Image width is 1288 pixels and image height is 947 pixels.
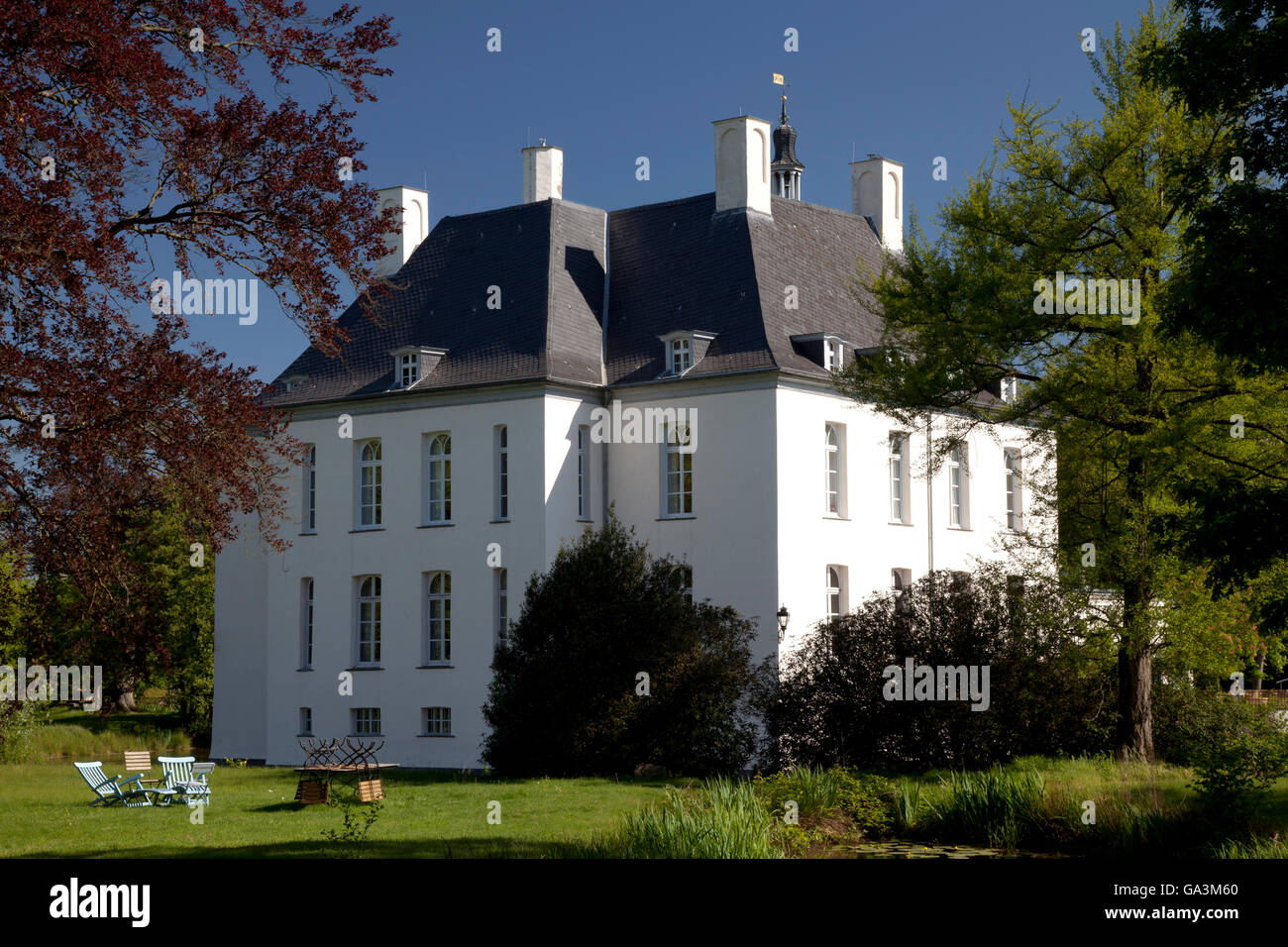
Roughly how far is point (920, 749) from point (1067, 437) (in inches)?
263

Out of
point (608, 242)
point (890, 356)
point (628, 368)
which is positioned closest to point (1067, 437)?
point (890, 356)

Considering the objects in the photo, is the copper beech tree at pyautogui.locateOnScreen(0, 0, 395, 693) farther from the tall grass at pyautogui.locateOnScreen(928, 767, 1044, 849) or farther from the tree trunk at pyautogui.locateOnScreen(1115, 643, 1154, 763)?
the tree trunk at pyautogui.locateOnScreen(1115, 643, 1154, 763)

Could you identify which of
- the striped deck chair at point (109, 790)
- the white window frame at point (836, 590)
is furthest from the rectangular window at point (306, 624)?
the striped deck chair at point (109, 790)

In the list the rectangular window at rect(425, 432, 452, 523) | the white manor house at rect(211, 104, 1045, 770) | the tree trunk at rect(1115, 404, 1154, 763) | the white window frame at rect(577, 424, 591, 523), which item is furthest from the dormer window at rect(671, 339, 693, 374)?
the tree trunk at rect(1115, 404, 1154, 763)

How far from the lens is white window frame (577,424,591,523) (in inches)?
1416

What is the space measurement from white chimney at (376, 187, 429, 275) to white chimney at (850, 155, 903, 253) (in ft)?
39.6

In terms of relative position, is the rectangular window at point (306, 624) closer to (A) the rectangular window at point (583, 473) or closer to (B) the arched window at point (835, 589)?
(A) the rectangular window at point (583, 473)

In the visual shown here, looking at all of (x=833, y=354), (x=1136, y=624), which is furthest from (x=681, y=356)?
(x=1136, y=624)

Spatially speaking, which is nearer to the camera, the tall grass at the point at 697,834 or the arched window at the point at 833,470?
the tall grass at the point at 697,834

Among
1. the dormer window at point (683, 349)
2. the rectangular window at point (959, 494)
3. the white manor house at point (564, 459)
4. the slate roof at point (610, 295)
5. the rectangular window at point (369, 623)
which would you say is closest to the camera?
the white manor house at point (564, 459)

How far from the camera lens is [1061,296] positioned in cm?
2425

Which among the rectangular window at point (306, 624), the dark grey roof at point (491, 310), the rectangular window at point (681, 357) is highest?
the dark grey roof at point (491, 310)

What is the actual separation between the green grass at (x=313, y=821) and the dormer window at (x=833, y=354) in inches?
488

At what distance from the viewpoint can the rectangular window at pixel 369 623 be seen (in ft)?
125
